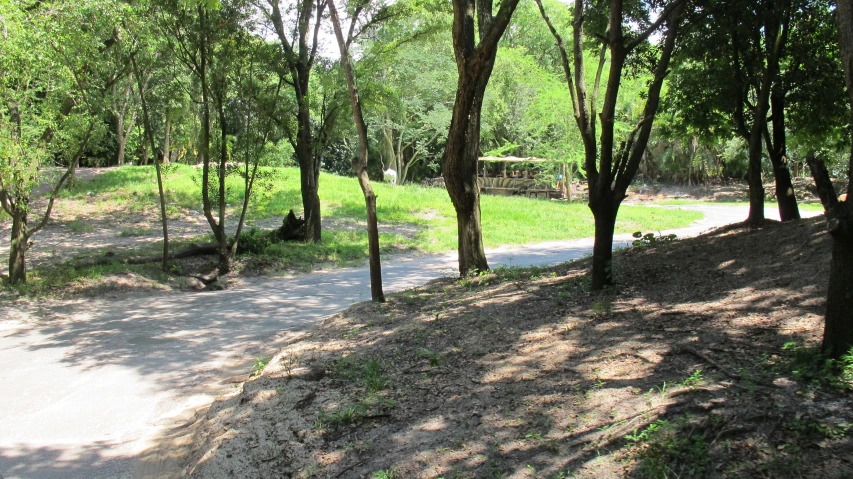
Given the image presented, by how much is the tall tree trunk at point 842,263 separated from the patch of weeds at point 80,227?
63.6ft

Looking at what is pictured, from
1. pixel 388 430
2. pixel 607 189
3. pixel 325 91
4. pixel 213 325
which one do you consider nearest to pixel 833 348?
pixel 388 430

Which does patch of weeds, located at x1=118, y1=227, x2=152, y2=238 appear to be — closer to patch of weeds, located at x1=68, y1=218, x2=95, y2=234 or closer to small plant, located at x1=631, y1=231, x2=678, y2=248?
patch of weeds, located at x1=68, y1=218, x2=95, y2=234

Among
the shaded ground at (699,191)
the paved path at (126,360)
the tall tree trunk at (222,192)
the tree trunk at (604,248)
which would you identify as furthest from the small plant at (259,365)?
the shaded ground at (699,191)

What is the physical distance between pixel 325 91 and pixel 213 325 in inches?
313

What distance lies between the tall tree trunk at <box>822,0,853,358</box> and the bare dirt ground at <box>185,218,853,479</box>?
1.18ft

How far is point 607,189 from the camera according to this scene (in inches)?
299

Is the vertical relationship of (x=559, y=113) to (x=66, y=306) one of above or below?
above

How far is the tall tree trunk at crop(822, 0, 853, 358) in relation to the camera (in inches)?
156

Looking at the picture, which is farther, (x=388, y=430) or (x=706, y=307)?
(x=706, y=307)

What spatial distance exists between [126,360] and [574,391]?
248 inches

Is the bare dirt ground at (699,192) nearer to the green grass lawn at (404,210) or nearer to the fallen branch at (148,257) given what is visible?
the green grass lawn at (404,210)

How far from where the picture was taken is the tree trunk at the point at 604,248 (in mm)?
7617

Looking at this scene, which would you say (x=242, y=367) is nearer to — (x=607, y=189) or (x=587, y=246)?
(x=607, y=189)

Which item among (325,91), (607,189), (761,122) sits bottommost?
(607,189)
